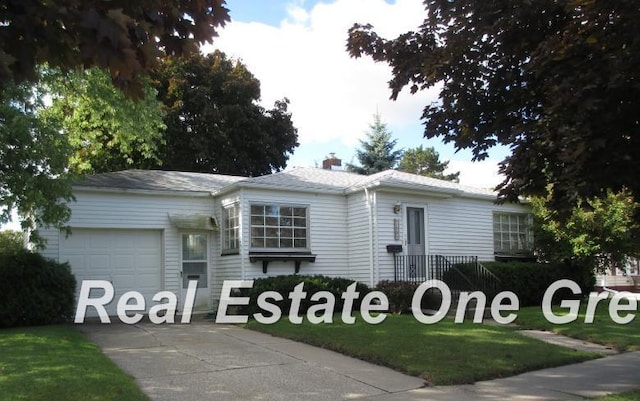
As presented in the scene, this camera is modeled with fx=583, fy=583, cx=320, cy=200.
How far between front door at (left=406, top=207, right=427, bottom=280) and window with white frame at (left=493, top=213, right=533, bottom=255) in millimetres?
3433

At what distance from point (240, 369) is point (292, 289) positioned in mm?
6044

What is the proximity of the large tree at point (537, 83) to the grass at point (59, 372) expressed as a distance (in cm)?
517

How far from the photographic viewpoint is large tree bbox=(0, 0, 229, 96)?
2965mm

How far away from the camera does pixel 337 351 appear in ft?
31.8

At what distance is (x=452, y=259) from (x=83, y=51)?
15.6 m

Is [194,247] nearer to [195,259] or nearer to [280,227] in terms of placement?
[195,259]

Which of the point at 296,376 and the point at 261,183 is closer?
the point at 296,376

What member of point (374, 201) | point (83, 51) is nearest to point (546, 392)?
point (83, 51)

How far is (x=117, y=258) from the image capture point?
1498 centimetres

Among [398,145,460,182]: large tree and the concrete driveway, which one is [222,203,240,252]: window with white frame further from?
[398,145,460,182]: large tree

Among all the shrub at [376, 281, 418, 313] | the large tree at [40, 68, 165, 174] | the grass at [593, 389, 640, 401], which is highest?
the large tree at [40, 68, 165, 174]

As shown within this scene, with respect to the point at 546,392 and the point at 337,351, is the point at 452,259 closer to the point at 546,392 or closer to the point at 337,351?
the point at 337,351

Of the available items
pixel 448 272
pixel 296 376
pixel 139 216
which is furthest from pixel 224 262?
pixel 296 376

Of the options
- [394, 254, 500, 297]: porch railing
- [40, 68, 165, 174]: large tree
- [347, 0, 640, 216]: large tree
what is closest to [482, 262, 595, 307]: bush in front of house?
[394, 254, 500, 297]: porch railing
